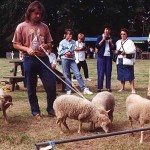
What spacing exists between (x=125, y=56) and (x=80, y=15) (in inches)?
1501

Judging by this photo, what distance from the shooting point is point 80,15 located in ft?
163

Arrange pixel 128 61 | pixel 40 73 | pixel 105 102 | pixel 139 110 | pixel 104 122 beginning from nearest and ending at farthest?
pixel 139 110
pixel 104 122
pixel 105 102
pixel 40 73
pixel 128 61

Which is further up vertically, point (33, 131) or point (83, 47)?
point (83, 47)

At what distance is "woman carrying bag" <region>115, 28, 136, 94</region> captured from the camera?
1195 cm

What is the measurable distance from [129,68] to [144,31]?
4441 cm

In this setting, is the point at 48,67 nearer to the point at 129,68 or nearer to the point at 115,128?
the point at 115,128

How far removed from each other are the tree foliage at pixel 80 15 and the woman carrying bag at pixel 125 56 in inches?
1290

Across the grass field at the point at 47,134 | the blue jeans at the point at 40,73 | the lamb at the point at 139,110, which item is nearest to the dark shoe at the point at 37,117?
the grass field at the point at 47,134

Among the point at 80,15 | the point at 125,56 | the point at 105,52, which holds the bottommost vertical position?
the point at 125,56

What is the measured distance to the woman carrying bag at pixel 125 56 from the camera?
471 inches

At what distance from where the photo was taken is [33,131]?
695 centimetres

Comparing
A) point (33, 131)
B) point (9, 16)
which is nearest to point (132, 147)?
point (33, 131)

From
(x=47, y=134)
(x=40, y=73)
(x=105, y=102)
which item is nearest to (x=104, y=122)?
(x=105, y=102)

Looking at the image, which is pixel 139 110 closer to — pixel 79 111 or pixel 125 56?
pixel 79 111
